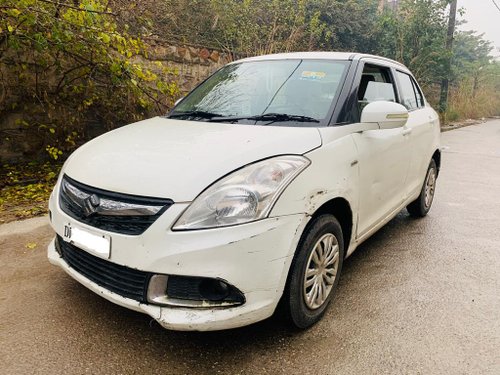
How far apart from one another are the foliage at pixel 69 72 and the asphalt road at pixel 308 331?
227 cm

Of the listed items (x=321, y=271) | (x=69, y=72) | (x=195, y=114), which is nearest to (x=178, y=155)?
(x=195, y=114)

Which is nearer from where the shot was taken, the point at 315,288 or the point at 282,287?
the point at 282,287

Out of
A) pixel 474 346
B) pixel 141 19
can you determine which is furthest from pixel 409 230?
pixel 141 19

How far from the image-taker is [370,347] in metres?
2.12

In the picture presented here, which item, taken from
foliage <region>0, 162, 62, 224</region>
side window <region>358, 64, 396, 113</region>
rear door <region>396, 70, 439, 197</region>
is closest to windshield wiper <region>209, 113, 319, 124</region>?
side window <region>358, 64, 396, 113</region>

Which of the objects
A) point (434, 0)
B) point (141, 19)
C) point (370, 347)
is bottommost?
point (370, 347)

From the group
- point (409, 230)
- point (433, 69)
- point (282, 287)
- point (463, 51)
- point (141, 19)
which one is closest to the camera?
point (282, 287)

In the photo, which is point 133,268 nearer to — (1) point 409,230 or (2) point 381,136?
(2) point 381,136

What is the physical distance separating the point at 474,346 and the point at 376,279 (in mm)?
834

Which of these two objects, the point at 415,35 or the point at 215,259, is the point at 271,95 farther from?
the point at 415,35

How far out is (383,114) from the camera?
257 cm

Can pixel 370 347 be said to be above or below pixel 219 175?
below

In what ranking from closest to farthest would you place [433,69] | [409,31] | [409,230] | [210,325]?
[210,325], [409,230], [409,31], [433,69]

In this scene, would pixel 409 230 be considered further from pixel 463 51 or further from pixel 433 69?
pixel 463 51
